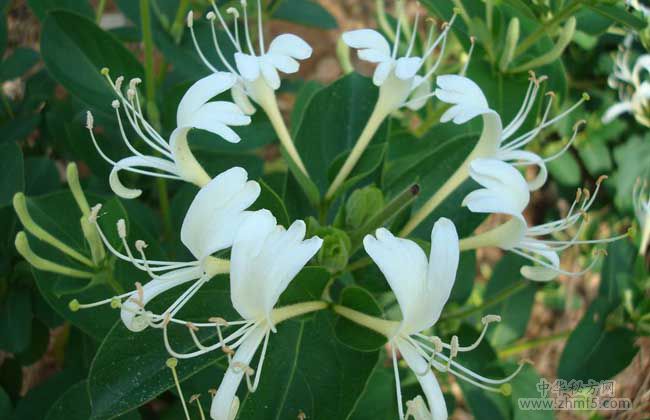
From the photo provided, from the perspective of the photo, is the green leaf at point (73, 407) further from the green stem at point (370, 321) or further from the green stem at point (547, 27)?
the green stem at point (547, 27)

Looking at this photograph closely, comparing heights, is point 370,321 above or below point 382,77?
below

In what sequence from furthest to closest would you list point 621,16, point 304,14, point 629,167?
point 629,167 → point 304,14 → point 621,16

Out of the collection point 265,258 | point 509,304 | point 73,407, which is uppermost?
point 265,258

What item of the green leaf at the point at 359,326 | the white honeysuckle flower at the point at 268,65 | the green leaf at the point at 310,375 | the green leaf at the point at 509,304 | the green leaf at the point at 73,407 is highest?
the white honeysuckle flower at the point at 268,65

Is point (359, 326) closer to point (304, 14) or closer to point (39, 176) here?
point (39, 176)

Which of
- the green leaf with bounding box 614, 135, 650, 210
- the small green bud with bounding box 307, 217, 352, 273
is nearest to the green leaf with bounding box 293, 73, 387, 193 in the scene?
the small green bud with bounding box 307, 217, 352, 273

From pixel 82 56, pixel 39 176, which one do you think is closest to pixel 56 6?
pixel 82 56

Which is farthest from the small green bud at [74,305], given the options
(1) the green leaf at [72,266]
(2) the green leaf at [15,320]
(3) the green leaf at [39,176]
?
(3) the green leaf at [39,176]

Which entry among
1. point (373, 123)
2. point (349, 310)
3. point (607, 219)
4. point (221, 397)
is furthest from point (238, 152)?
point (607, 219)
